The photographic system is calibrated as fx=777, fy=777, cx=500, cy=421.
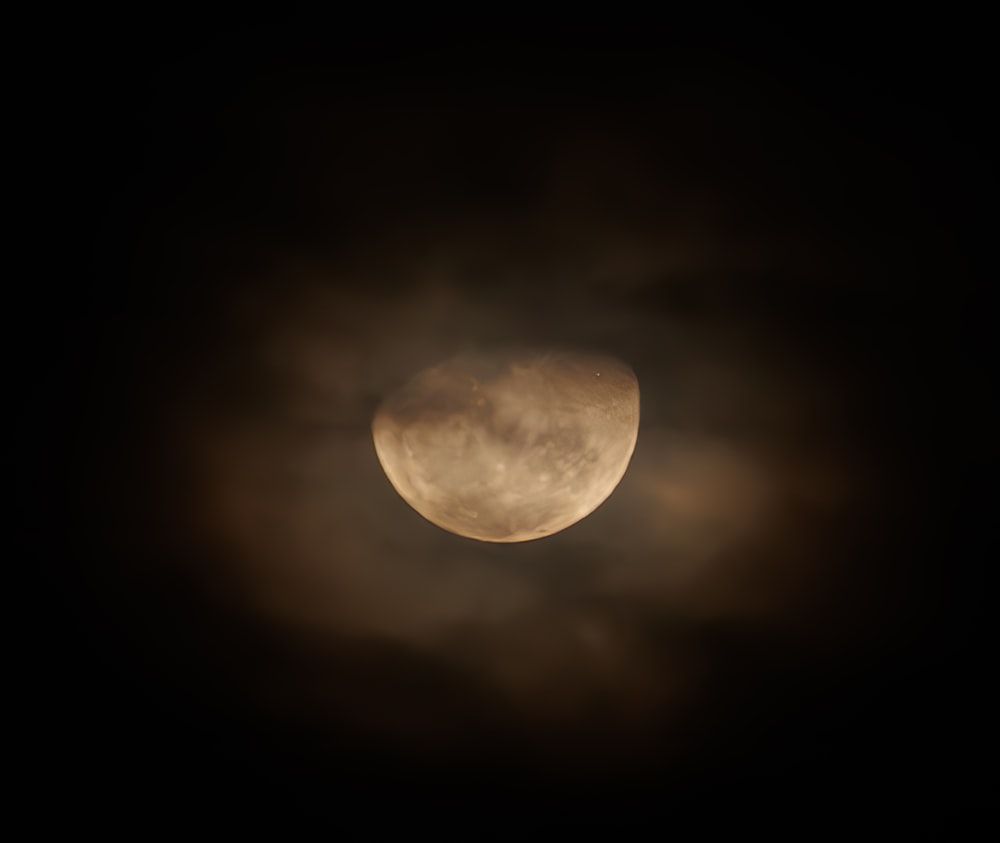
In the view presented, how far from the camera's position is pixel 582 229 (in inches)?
42.8

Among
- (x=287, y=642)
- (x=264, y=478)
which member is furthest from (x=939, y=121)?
(x=287, y=642)

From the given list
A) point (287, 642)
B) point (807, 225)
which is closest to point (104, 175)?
point (287, 642)

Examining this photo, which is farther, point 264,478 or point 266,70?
point 264,478

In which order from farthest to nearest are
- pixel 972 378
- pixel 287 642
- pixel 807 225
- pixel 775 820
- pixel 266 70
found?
pixel 775 820 < pixel 287 642 < pixel 972 378 < pixel 807 225 < pixel 266 70

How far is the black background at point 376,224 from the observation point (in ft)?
3.21

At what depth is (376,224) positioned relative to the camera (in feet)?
3.53

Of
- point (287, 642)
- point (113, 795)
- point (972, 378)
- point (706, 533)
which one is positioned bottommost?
point (113, 795)

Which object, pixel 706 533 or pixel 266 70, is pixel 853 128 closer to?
pixel 706 533

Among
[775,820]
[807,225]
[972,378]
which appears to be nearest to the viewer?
[807,225]

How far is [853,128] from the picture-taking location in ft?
3.38

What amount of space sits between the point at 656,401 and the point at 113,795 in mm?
1475

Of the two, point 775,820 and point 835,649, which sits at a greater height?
point 835,649

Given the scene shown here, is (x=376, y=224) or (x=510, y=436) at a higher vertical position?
(x=376, y=224)

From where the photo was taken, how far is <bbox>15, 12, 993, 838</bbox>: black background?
3.21 feet
